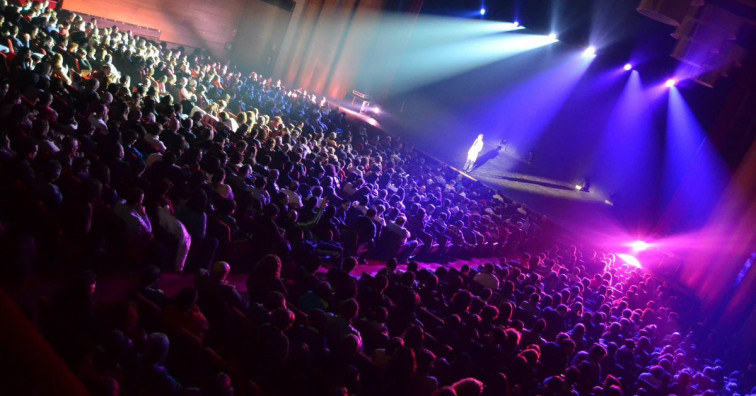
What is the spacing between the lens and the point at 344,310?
17.5 feet

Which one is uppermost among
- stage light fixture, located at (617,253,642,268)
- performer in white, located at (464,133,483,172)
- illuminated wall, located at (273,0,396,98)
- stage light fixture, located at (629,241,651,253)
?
illuminated wall, located at (273,0,396,98)

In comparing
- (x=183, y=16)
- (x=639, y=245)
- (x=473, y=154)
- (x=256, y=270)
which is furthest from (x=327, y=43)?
(x=256, y=270)

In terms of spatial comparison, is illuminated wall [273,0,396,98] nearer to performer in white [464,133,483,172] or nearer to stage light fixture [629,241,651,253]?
performer in white [464,133,483,172]

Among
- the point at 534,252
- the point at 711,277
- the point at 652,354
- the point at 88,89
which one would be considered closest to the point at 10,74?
the point at 88,89

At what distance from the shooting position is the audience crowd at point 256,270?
4062mm

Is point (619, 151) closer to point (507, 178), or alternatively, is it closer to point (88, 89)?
point (507, 178)

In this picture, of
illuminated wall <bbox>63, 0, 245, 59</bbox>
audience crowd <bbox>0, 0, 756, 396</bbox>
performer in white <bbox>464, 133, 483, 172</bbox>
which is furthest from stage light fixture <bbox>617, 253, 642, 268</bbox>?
illuminated wall <bbox>63, 0, 245, 59</bbox>

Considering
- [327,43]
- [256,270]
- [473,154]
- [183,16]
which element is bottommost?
[256,270]

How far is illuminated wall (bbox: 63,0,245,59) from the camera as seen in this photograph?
20.8 meters

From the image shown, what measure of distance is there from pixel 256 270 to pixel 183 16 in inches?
850

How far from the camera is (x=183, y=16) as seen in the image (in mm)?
23625

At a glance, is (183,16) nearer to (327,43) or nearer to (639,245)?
(327,43)

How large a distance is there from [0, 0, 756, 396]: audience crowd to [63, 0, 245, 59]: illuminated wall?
7.80m

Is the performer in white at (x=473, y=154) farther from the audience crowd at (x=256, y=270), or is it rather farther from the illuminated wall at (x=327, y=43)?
the illuminated wall at (x=327, y=43)
